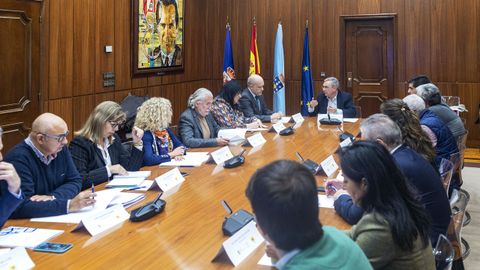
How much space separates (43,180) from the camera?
2803 mm

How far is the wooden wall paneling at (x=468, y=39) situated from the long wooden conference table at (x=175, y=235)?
20.4 feet

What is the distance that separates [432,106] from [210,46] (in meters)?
5.66

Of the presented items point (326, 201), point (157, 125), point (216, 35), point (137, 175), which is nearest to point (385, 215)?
point (326, 201)

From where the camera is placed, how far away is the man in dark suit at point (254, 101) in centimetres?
613

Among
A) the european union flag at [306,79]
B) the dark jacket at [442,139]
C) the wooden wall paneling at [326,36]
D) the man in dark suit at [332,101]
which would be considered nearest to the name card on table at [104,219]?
the dark jacket at [442,139]

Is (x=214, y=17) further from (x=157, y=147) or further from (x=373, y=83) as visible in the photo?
(x=157, y=147)

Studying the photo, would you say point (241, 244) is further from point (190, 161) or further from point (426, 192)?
point (190, 161)

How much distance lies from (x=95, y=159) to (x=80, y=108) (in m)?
3.08

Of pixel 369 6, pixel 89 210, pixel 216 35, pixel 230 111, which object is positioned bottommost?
pixel 89 210

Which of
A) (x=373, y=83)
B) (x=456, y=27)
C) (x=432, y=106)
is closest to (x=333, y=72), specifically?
(x=373, y=83)

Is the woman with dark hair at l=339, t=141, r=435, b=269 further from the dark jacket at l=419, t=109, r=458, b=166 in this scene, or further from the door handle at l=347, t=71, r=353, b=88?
the door handle at l=347, t=71, r=353, b=88

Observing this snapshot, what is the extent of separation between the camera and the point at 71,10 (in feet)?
19.8

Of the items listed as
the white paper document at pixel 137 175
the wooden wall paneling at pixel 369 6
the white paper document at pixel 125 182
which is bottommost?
the white paper document at pixel 125 182

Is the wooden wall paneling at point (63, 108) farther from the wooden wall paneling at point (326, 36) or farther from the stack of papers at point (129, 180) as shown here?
the wooden wall paneling at point (326, 36)
